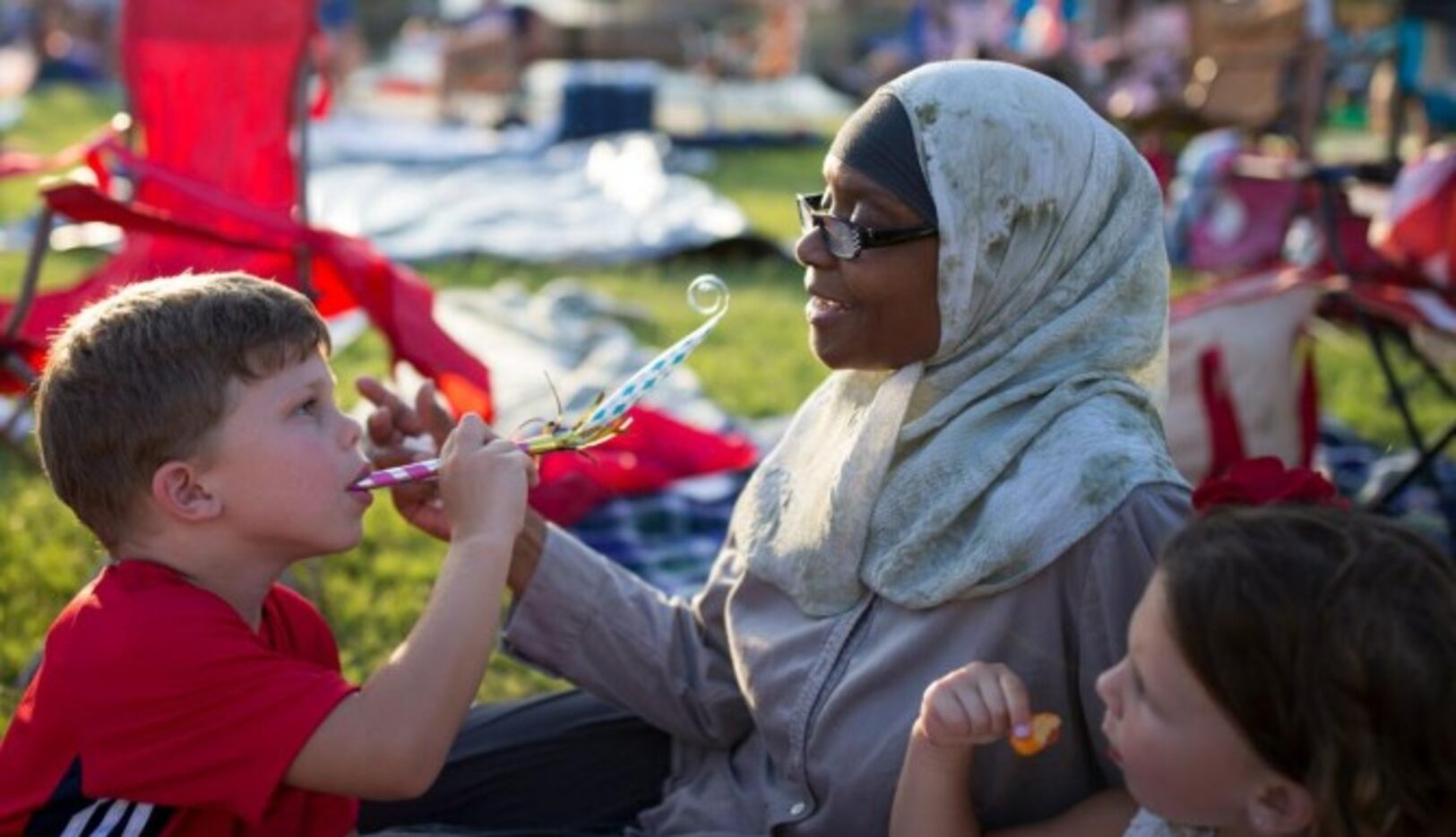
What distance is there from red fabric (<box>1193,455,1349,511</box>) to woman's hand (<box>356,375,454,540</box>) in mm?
1177

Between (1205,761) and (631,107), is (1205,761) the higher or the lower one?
the higher one

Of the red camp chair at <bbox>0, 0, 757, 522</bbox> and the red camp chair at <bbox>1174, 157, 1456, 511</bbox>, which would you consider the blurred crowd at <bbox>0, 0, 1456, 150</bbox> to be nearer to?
the red camp chair at <bbox>0, 0, 757, 522</bbox>

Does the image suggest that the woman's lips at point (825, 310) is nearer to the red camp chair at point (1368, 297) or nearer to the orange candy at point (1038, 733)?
the orange candy at point (1038, 733)

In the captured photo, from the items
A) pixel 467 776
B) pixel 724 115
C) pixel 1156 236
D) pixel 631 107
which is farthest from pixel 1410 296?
pixel 724 115

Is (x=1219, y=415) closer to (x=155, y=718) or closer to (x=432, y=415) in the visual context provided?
(x=432, y=415)

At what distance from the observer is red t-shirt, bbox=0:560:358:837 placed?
83.7 inches

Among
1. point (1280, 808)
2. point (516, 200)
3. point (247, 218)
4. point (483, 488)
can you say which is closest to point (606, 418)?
point (483, 488)

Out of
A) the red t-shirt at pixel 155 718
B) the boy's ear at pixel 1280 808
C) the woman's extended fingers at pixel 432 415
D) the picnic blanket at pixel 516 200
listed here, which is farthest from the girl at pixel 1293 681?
the picnic blanket at pixel 516 200

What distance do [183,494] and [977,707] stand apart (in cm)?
96

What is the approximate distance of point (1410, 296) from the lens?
5199mm

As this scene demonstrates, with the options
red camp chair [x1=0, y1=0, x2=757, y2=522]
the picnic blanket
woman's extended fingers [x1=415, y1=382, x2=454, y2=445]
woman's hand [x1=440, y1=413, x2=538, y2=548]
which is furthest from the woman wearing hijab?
the picnic blanket

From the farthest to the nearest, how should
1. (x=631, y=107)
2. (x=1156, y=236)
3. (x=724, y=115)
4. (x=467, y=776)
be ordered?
(x=724, y=115) → (x=631, y=107) → (x=467, y=776) → (x=1156, y=236)

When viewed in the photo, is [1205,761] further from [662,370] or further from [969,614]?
[662,370]

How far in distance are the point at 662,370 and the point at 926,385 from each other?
359 millimetres
